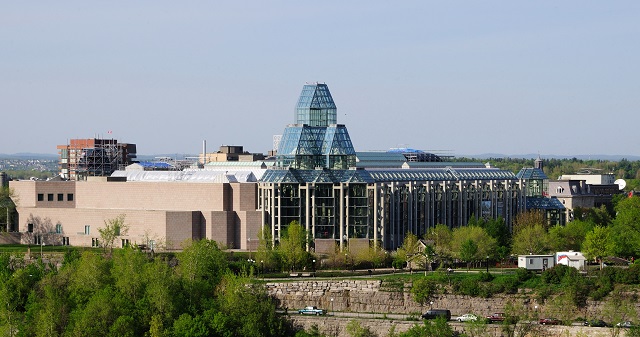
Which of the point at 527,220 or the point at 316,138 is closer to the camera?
the point at 527,220

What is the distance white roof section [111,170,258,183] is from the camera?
149m

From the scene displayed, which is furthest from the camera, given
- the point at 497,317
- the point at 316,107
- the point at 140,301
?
the point at 316,107

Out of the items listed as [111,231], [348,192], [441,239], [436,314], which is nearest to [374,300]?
[436,314]

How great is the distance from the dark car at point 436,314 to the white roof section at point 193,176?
5005cm

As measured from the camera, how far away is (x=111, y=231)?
132250 mm

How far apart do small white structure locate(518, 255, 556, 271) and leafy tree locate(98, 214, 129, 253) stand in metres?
37.2

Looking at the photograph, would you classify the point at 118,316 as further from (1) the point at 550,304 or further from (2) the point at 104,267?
(1) the point at 550,304

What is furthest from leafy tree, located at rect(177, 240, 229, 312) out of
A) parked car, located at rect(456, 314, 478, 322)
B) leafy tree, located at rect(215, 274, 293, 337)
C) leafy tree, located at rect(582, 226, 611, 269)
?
leafy tree, located at rect(582, 226, 611, 269)

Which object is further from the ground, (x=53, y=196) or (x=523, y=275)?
(x=53, y=196)

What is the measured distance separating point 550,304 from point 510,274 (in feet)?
27.0

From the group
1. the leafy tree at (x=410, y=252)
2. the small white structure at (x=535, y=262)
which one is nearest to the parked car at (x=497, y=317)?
the small white structure at (x=535, y=262)

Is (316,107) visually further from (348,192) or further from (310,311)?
(310,311)

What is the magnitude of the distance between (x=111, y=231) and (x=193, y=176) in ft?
76.6

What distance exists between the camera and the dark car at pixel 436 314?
97.9m
